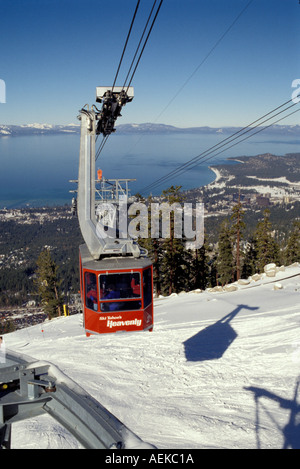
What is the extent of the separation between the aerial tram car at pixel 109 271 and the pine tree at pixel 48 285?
2666 centimetres

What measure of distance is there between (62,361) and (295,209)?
161199 millimetres

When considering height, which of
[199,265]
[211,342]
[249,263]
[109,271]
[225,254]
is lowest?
[249,263]

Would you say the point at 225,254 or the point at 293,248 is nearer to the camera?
the point at 225,254

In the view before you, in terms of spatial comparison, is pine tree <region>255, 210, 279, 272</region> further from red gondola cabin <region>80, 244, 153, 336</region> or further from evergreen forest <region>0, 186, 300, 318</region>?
red gondola cabin <region>80, 244, 153, 336</region>

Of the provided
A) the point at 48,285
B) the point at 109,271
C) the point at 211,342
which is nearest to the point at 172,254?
the point at 48,285

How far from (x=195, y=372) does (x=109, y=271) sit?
22.0 ft

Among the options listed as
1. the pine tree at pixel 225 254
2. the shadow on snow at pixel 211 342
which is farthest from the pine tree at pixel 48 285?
the shadow on snow at pixel 211 342

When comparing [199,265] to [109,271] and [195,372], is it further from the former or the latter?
[109,271]

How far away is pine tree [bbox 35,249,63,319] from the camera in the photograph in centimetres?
3612

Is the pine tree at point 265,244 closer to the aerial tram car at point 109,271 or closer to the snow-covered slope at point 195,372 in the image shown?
the snow-covered slope at point 195,372

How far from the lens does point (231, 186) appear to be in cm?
19862

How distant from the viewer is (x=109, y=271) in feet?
29.8

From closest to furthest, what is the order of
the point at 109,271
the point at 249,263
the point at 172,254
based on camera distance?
the point at 109,271, the point at 172,254, the point at 249,263

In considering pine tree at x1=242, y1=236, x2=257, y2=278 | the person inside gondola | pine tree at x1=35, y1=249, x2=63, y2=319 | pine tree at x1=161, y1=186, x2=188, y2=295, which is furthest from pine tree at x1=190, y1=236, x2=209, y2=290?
the person inside gondola
